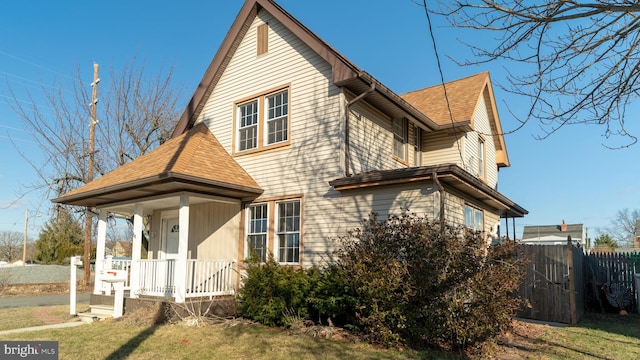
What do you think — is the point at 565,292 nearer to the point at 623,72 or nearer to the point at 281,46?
the point at 623,72

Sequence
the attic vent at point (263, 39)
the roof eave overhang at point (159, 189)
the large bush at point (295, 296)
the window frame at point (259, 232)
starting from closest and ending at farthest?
the large bush at point (295, 296) < the roof eave overhang at point (159, 189) < the window frame at point (259, 232) < the attic vent at point (263, 39)

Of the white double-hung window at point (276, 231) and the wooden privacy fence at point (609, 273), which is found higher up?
the white double-hung window at point (276, 231)

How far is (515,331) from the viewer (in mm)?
9203

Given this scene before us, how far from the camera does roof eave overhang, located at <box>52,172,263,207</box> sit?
10.0 m

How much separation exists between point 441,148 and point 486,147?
3768mm

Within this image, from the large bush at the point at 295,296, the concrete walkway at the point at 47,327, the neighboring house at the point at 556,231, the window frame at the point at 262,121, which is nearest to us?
the large bush at the point at 295,296

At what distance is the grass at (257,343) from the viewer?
7168 mm

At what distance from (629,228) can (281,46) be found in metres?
79.0

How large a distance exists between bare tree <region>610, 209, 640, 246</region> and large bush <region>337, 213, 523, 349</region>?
75070 mm

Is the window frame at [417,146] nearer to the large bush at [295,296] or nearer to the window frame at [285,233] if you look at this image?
the window frame at [285,233]

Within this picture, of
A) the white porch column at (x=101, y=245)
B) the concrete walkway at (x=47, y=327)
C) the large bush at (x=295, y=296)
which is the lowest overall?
the concrete walkway at (x=47, y=327)

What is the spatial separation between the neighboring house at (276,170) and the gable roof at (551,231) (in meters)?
34.4

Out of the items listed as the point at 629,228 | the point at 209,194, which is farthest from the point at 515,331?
the point at 629,228

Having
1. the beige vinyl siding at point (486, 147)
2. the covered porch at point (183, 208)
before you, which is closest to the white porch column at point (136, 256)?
the covered porch at point (183, 208)
